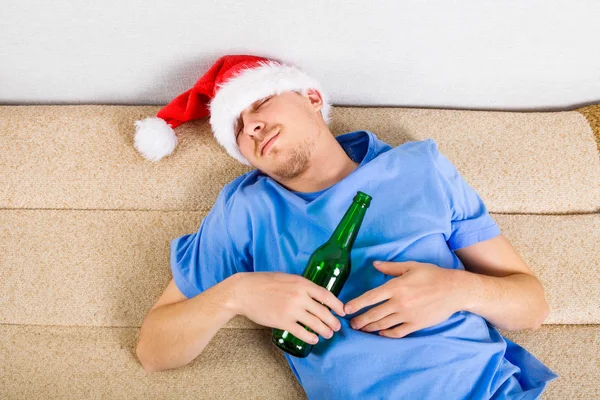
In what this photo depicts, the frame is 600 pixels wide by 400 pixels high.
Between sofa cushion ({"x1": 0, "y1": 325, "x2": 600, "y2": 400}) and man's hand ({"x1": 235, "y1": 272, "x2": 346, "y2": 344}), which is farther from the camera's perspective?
sofa cushion ({"x1": 0, "y1": 325, "x2": 600, "y2": 400})

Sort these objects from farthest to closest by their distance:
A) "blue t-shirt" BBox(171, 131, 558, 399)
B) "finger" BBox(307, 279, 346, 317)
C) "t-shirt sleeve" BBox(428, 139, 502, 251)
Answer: "t-shirt sleeve" BBox(428, 139, 502, 251) → "blue t-shirt" BBox(171, 131, 558, 399) → "finger" BBox(307, 279, 346, 317)

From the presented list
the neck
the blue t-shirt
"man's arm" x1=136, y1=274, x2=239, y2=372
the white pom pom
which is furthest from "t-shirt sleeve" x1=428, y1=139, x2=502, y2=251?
the white pom pom

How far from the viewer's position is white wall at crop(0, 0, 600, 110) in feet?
4.05

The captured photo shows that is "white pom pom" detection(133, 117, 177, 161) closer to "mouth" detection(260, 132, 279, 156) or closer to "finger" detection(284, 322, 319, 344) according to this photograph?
"mouth" detection(260, 132, 279, 156)

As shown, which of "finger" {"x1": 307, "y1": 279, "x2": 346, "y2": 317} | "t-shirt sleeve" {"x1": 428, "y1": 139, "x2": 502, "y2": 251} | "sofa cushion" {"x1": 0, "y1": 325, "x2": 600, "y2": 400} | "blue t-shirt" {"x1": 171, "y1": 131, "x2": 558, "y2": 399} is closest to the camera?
"finger" {"x1": 307, "y1": 279, "x2": 346, "y2": 317}

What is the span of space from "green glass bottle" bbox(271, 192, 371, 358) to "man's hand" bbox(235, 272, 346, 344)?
0.13ft

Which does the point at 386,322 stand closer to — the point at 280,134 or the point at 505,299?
the point at 505,299

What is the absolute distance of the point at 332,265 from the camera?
3.06 feet

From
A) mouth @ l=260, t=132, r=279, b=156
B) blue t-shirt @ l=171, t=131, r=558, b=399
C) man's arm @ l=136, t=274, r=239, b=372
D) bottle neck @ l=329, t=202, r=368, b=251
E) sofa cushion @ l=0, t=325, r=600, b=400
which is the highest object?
mouth @ l=260, t=132, r=279, b=156

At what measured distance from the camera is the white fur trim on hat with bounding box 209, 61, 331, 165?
1153mm

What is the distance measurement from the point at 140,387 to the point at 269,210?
22.3 inches

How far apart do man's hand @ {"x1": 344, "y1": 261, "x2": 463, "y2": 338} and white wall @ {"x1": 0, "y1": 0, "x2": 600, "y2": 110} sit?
657 millimetres

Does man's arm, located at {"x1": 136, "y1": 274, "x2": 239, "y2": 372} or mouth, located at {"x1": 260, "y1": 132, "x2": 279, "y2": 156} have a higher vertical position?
mouth, located at {"x1": 260, "y1": 132, "x2": 279, "y2": 156}

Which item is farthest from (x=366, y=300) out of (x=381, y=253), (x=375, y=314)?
(x=381, y=253)
